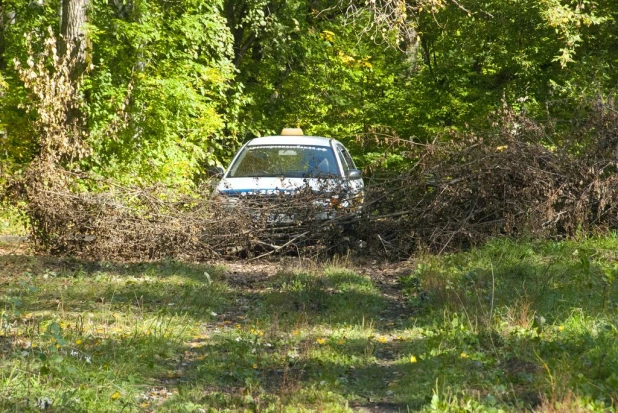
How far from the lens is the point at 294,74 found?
25.7 metres

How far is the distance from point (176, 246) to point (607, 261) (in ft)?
19.2

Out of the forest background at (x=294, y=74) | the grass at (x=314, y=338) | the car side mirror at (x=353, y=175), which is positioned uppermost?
the forest background at (x=294, y=74)

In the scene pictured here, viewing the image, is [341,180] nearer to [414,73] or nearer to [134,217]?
[134,217]

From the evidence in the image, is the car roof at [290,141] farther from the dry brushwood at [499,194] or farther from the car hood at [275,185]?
the dry brushwood at [499,194]

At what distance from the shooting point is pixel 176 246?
13547mm

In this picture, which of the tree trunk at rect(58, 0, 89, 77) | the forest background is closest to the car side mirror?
the forest background

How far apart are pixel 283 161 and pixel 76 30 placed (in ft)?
15.7

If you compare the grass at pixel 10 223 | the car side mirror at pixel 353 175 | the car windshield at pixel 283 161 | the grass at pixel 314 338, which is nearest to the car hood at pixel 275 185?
the car side mirror at pixel 353 175

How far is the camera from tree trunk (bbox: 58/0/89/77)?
17.0m

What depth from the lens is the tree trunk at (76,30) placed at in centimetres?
1698

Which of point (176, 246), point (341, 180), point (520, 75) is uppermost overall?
point (520, 75)

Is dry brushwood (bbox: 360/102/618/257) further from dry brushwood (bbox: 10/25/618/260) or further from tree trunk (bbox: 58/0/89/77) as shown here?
tree trunk (bbox: 58/0/89/77)

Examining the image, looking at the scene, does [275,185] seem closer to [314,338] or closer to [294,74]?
[314,338]

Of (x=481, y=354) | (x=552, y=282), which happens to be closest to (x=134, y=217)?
(x=552, y=282)
